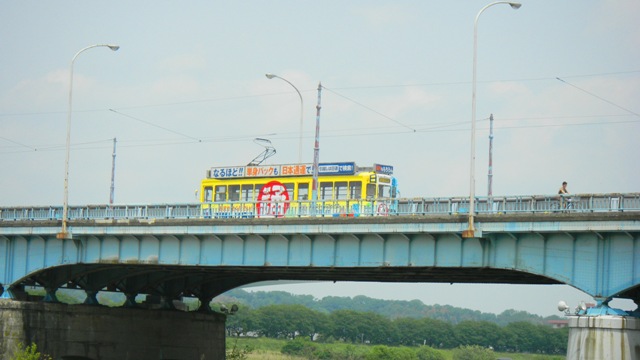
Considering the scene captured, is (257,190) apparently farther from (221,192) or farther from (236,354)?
(236,354)

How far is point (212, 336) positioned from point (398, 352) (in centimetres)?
7904

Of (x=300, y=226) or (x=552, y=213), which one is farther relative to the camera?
(x=300, y=226)

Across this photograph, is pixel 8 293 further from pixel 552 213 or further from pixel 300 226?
pixel 552 213

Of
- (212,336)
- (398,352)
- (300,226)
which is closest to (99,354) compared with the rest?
(212,336)

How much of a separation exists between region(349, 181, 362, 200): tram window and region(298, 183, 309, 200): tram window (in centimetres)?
304

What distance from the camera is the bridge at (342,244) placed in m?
43.0

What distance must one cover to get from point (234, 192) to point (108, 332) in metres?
12.3

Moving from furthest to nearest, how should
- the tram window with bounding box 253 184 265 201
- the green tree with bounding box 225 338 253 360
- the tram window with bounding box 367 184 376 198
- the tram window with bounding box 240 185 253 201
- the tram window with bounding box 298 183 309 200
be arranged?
the green tree with bounding box 225 338 253 360
the tram window with bounding box 240 185 253 201
the tram window with bounding box 253 184 265 201
the tram window with bounding box 298 183 309 200
the tram window with bounding box 367 184 376 198

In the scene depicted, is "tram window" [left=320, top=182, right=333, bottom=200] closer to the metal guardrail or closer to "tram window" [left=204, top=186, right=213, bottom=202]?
the metal guardrail

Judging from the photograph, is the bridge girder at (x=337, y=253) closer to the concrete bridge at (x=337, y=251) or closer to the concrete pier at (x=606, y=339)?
the concrete bridge at (x=337, y=251)

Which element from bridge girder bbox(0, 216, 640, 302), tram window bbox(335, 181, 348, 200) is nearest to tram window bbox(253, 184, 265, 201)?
bridge girder bbox(0, 216, 640, 302)

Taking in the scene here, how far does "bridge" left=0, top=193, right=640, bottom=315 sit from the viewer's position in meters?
43.0

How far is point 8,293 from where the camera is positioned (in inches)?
2452

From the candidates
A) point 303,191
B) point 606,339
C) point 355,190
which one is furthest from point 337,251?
point 606,339
